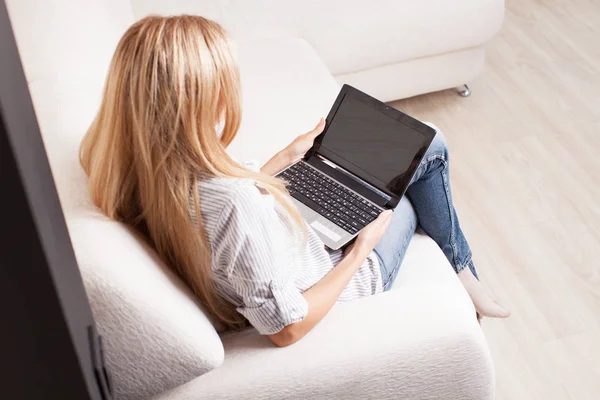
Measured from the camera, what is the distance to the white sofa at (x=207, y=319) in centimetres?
107

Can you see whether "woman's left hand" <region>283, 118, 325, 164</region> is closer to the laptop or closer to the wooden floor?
the laptop

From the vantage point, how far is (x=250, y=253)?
114 cm

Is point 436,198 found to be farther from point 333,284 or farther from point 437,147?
point 333,284

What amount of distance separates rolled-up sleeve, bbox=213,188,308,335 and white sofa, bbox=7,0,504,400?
0.07 meters

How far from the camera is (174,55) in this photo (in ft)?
3.59

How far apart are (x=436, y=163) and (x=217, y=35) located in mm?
680

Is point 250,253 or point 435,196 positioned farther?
point 435,196

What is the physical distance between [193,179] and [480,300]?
92 cm

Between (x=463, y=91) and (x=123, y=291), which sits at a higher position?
(x=123, y=291)

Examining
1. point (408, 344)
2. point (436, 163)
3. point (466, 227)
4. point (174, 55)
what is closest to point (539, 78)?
point (466, 227)

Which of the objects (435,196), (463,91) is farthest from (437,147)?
(463,91)

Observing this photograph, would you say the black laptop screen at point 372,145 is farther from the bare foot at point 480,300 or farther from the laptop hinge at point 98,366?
the laptop hinge at point 98,366

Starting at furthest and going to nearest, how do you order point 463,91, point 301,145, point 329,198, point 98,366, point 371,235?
point 463,91, point 301,145, point 329,198, point 371,235, point 98,366

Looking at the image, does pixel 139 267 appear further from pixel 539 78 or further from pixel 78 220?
pixel 539 78
